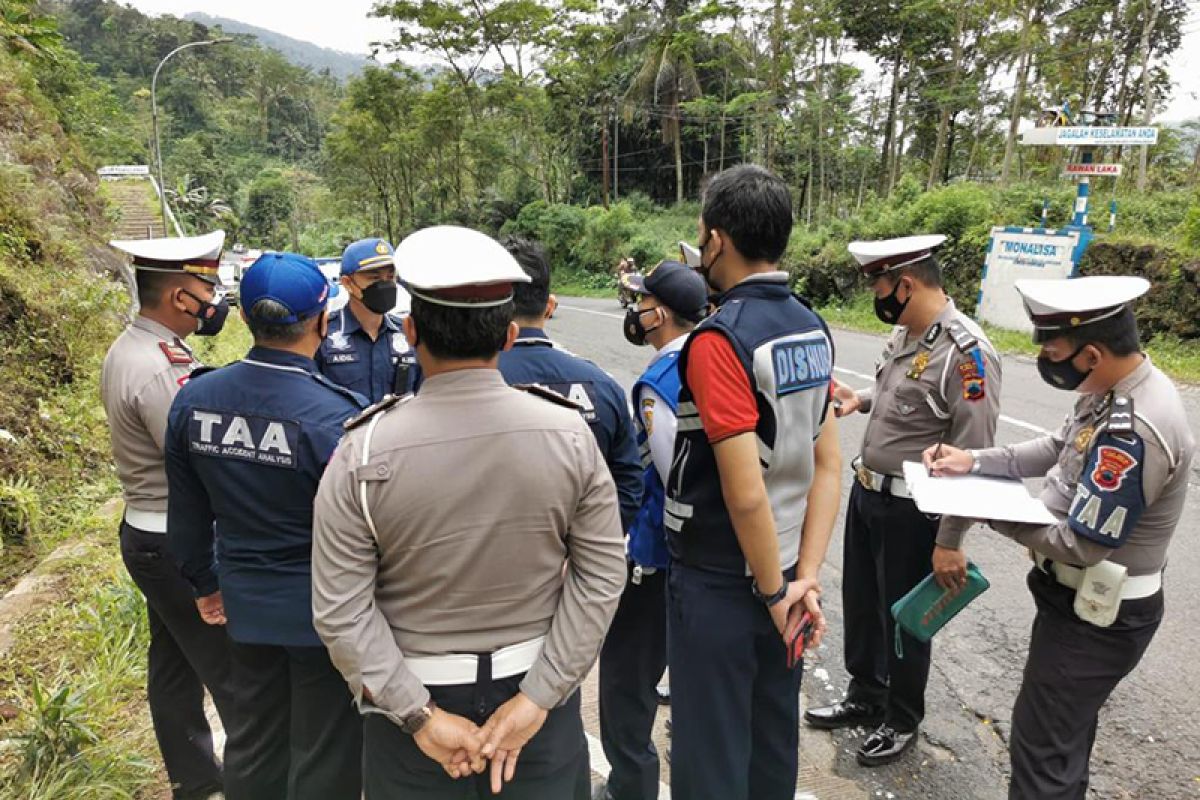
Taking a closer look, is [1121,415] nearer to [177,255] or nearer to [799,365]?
[799,365]

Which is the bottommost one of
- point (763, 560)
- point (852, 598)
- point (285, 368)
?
point (852, 598)

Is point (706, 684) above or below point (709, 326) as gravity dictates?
below

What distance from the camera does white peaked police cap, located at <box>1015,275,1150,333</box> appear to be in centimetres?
190

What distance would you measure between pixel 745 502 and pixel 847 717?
172cm

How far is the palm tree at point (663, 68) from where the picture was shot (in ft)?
85.8

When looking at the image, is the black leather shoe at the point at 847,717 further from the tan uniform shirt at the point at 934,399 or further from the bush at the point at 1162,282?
the bush at the point at 1162,282

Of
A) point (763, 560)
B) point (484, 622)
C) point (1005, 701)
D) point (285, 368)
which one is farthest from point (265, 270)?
point (1005, 701)

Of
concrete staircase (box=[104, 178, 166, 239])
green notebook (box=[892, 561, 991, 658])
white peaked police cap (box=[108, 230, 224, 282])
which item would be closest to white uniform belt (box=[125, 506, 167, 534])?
white peaked police cap (box=[108, 230, 224, 282])

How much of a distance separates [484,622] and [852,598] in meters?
1.98

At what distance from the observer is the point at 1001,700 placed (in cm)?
309

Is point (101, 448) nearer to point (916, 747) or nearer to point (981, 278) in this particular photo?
point (916, 747)

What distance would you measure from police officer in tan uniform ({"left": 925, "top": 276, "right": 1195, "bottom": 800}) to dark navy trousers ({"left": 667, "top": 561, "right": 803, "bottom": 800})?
2.54 ft

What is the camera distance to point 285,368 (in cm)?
194

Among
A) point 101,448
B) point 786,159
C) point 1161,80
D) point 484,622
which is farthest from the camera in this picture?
point 786,159
